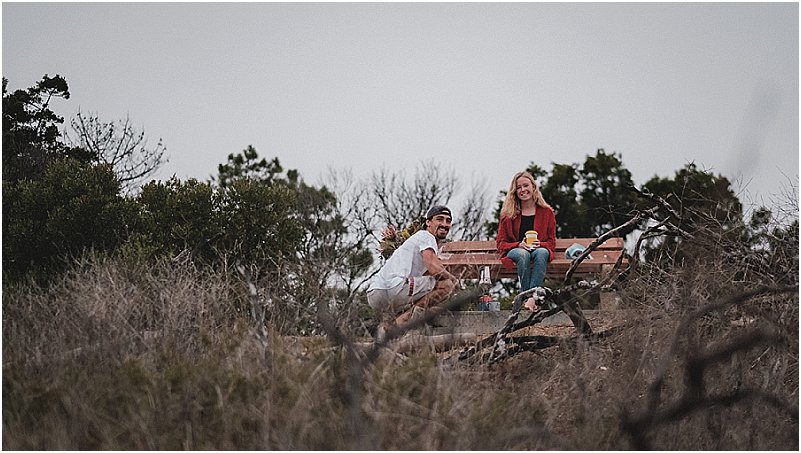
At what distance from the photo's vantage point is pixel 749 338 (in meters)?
4.45

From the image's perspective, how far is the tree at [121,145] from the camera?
1443cm

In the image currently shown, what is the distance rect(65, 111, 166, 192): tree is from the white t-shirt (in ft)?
26.1

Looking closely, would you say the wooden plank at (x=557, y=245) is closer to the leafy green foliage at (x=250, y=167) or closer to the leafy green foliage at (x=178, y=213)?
the leafy green foliage at (x=178, y=213)

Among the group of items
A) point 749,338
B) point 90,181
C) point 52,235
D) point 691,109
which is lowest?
point 749,338

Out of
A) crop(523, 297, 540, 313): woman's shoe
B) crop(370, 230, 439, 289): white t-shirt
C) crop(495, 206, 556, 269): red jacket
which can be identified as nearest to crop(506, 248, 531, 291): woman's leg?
crop(495, 206, 556, 269): red jacket

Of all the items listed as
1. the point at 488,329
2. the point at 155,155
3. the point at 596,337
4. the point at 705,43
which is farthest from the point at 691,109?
the point at 155,155

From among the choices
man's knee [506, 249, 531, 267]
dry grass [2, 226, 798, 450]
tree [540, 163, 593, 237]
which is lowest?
dry grass [2, 226, 798, 450]

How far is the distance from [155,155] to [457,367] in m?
11.5

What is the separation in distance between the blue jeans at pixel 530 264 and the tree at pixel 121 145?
26.0ft

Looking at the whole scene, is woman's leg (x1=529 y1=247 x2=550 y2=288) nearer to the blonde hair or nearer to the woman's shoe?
the blonde hair

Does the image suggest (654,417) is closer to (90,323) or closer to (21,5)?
(90,323)

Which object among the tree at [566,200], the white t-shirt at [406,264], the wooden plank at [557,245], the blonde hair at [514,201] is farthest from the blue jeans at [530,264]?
the tree at [566,200]

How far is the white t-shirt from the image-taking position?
24.8ft

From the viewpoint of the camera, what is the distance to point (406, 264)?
7.59 meters
